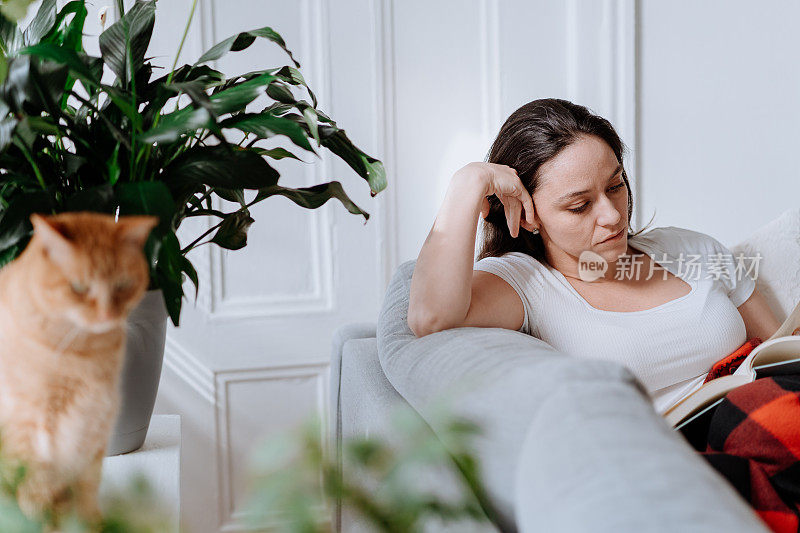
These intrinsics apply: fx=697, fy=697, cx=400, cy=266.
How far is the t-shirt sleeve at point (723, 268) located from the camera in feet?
4.84

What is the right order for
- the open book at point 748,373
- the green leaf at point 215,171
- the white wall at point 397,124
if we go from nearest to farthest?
the green leaf at point 215,171
the open book at point 748,373
the white wall at point 397,124

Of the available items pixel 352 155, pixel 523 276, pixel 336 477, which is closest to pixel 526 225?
pixel 523 276

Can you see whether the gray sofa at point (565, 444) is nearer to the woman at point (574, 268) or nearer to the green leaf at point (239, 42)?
the woman at point (574, 268)

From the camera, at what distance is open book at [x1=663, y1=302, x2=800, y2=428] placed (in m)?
1.07

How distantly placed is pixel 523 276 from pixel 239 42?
666 millimetres

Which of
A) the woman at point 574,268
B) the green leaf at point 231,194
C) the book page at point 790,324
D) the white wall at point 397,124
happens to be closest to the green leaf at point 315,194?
the green leaf at point 231,194

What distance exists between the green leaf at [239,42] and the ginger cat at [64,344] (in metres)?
0.60

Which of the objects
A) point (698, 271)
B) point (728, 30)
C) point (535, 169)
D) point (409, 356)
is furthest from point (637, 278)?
point (728, 30)

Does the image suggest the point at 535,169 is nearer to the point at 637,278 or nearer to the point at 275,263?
the point at 637,278

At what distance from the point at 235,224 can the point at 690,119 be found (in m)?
1.69

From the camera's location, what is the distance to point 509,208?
1.33 meters

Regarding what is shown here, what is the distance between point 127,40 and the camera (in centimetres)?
64

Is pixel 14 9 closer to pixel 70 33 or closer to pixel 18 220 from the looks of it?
pixel 18 220

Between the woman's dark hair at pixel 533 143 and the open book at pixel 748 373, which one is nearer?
the open book at pixel 748 373
